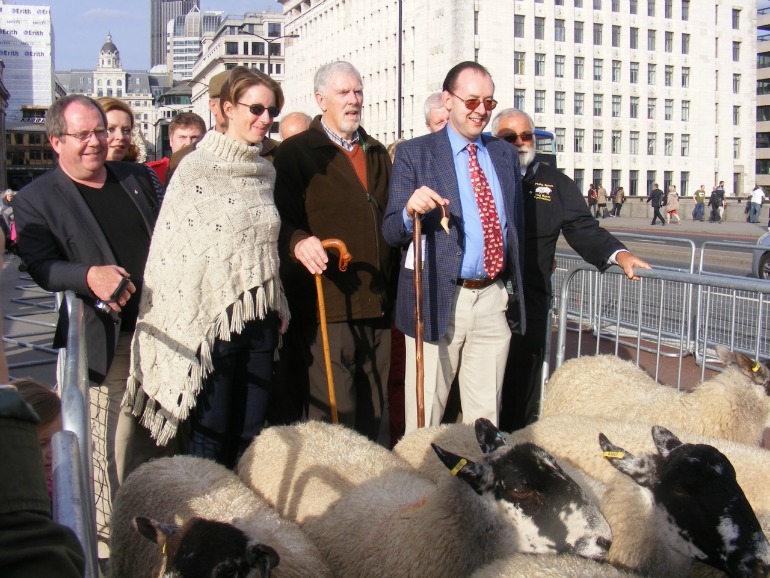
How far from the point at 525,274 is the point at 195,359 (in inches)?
88.4

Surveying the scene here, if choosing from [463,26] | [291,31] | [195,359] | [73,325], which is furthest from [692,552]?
[291,31]

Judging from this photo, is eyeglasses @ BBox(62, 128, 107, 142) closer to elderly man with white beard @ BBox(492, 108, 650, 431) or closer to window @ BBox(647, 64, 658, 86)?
elderly man with white beard @ BBox(492, 108, 650, 431)

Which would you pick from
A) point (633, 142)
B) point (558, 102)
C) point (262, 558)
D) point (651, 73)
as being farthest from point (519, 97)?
point (262, 558)

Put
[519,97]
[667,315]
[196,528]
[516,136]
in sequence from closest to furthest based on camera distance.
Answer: [196,528] → [516,136] → [667,315] → [519,97]

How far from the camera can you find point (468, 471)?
2.88 m

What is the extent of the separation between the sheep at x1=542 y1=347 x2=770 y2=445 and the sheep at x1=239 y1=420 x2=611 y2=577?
153cm

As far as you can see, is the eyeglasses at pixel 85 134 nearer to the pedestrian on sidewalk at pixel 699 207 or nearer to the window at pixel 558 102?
the pedestrian on sidewalk at pixel 699 207

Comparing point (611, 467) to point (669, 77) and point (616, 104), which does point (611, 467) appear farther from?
point (669, 77)

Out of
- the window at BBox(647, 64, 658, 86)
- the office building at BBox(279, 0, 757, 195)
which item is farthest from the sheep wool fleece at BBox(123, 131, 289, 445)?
the window at BBox(647, 64, 658, 86)

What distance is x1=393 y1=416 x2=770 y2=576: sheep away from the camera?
9.45ft

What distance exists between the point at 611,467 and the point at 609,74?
7725 centimetres

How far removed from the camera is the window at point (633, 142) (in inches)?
2968

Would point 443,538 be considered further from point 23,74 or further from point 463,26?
point 23,74

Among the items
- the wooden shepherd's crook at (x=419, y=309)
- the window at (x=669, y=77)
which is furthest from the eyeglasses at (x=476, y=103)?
the window at (x=669, y=77)
